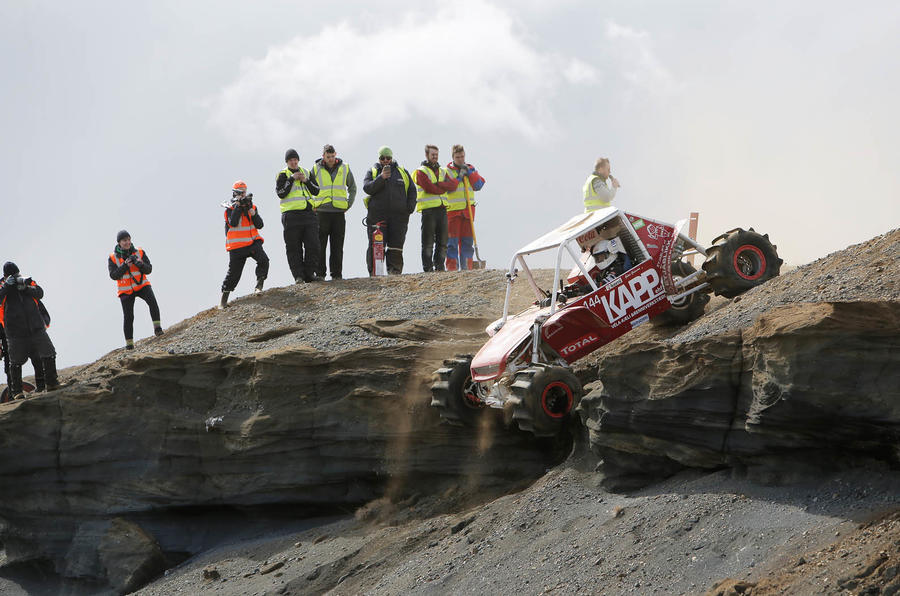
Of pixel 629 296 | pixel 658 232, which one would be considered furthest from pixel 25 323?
pixel 658 232

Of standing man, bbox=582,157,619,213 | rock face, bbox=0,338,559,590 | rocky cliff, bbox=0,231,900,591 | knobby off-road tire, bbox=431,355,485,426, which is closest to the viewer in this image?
rocky cliff, bbox=0,231,900,591

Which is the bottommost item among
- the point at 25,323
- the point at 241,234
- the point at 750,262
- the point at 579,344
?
the point at 579,344

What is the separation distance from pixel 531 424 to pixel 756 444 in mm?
3023

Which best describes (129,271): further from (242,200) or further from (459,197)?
(459,197)

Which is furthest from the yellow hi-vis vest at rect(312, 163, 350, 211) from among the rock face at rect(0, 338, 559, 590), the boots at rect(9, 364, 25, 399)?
the boots at rect(9, 364, 25, 399)

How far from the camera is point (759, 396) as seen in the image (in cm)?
1107

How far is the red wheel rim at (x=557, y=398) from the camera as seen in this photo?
13705mm

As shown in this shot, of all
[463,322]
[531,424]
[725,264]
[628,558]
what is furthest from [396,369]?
[628,558]

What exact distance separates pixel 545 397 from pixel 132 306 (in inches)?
388

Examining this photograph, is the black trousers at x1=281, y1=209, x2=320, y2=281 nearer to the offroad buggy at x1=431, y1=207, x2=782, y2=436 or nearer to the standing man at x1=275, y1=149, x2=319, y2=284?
the standing man at x1=275, y1=149, x2=319, y2=284

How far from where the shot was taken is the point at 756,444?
1136cm

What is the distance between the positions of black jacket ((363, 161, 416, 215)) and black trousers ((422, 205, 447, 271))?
0.49m

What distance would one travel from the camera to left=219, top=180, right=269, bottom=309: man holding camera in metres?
20.9

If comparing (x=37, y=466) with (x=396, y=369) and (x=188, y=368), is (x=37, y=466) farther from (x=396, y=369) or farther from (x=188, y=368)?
(x=396, y=369)
